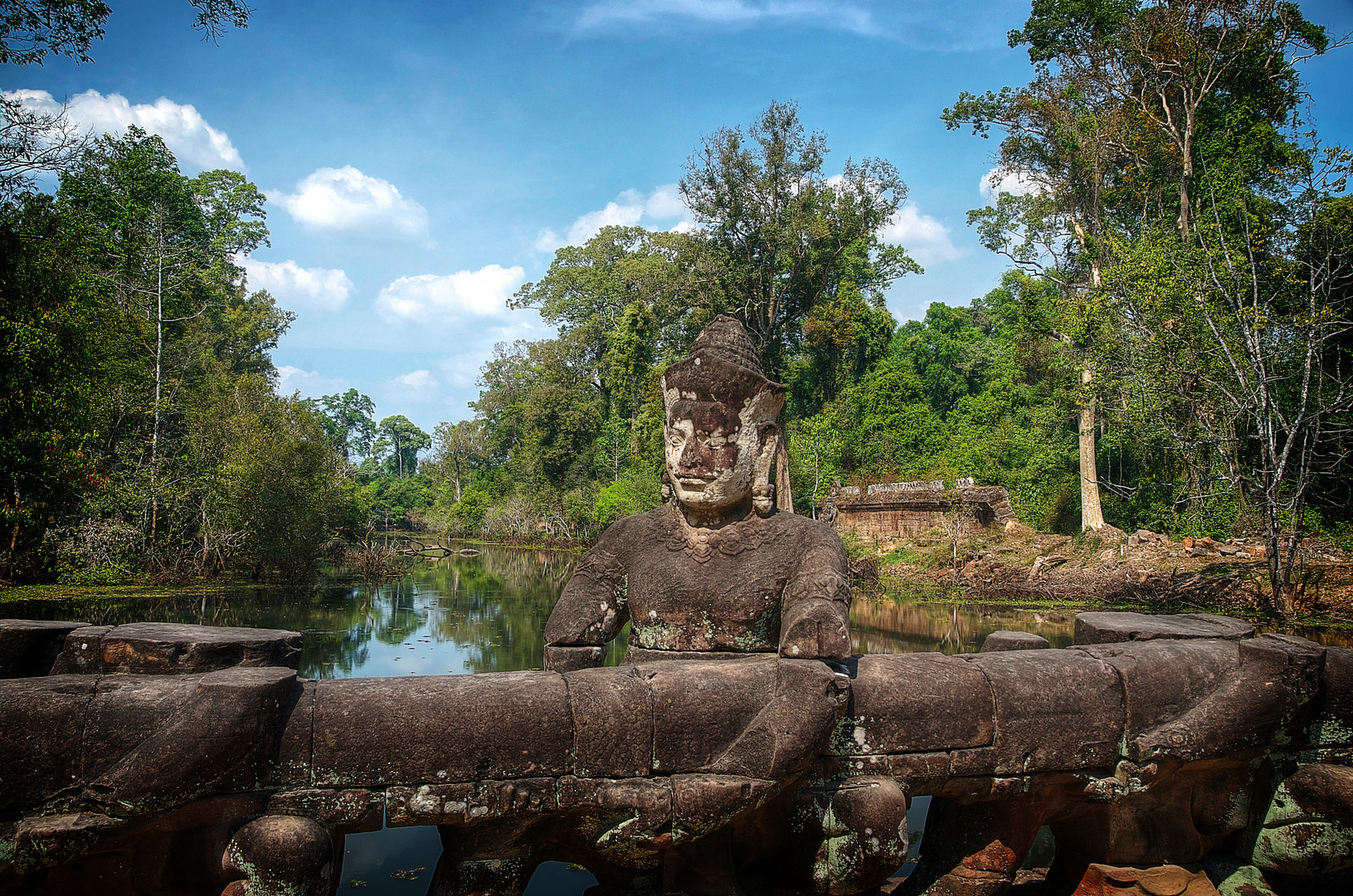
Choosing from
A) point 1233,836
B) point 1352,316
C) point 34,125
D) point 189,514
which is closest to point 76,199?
point 34,125

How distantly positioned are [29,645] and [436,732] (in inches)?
71.7

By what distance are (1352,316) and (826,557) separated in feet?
45.8

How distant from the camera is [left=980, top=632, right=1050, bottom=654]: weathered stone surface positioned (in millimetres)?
4078

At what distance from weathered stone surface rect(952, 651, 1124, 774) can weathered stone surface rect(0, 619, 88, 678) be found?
374 centimetres

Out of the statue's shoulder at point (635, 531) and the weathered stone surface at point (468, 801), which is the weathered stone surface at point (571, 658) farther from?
the weathered stone surface at point (468, 801)

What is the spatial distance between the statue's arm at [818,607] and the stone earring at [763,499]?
0.32 meters

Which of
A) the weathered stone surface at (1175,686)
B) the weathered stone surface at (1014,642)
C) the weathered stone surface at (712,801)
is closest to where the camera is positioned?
the weathered stone surface at (712,801)

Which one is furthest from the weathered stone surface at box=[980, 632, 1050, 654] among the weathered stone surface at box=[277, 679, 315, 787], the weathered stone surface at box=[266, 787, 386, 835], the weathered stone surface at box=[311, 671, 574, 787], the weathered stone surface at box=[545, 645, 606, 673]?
the weathered stone surface at box=[277, 679, 315, 787]

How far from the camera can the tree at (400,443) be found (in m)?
80.0

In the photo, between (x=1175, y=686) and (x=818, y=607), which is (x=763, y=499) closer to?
(x=818, y=607)

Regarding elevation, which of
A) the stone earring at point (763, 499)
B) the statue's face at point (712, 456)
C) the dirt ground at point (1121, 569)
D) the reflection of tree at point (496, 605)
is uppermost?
the statue's face at point (712, 456)

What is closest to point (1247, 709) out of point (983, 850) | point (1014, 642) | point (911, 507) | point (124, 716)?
point (1014, 642)

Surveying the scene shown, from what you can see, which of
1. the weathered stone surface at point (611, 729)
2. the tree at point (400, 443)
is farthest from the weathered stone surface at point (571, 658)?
the tree at point (400, 443)

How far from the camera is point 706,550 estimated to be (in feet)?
12.1
